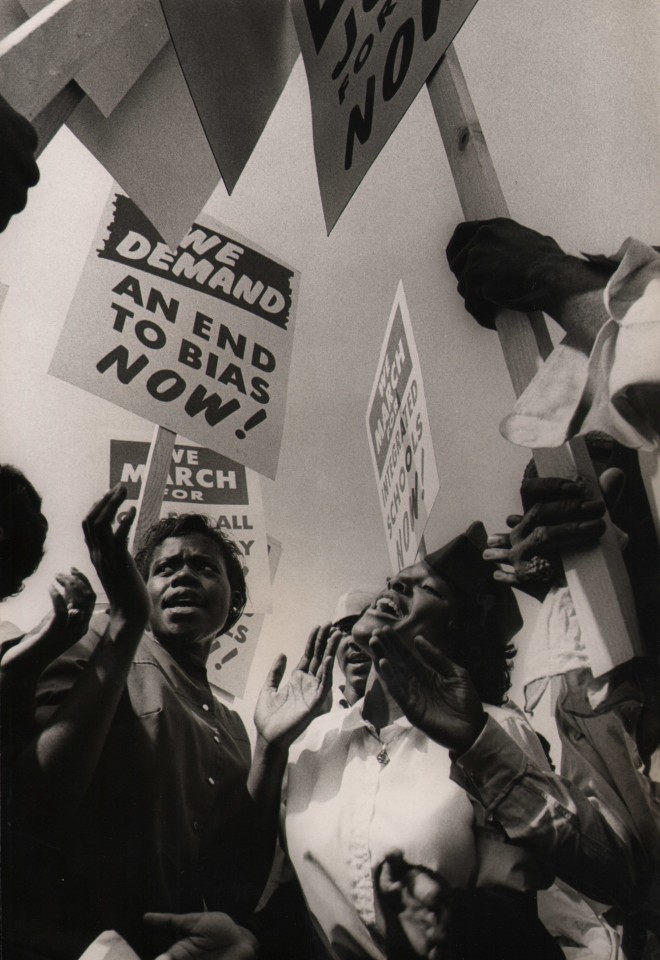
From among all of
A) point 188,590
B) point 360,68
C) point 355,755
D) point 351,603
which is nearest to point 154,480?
point 188,590

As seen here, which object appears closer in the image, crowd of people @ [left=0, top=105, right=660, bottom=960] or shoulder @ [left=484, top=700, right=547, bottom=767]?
crowd of people @ [left=0, top=105, right=660, bottom=960]

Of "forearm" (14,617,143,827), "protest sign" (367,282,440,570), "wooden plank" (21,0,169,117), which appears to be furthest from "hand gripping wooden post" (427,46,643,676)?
"forearm" (14,617,143,827)

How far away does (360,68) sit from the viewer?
2723mm

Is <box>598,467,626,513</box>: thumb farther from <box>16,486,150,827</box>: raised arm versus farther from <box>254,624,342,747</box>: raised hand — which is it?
<box>16,486,150,827</box>: raised arm

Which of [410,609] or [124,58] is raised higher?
[124,58]

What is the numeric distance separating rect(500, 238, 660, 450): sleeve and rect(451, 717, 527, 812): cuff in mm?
660

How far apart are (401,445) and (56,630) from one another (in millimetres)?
851

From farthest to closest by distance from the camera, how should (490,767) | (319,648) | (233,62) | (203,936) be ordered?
1. (233,62)
2. (319,648)
3. (490,767)
4. (203,936)

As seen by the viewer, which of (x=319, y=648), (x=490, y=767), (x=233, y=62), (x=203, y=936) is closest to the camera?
(x=203, y=936)

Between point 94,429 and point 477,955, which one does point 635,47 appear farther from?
point 477,955

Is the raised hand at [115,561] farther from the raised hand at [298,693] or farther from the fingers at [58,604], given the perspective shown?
the raised hand at [298,693]

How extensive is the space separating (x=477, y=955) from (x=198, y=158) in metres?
1.82

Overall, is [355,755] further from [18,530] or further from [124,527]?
[18,530]

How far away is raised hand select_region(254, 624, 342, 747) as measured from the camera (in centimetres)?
251
